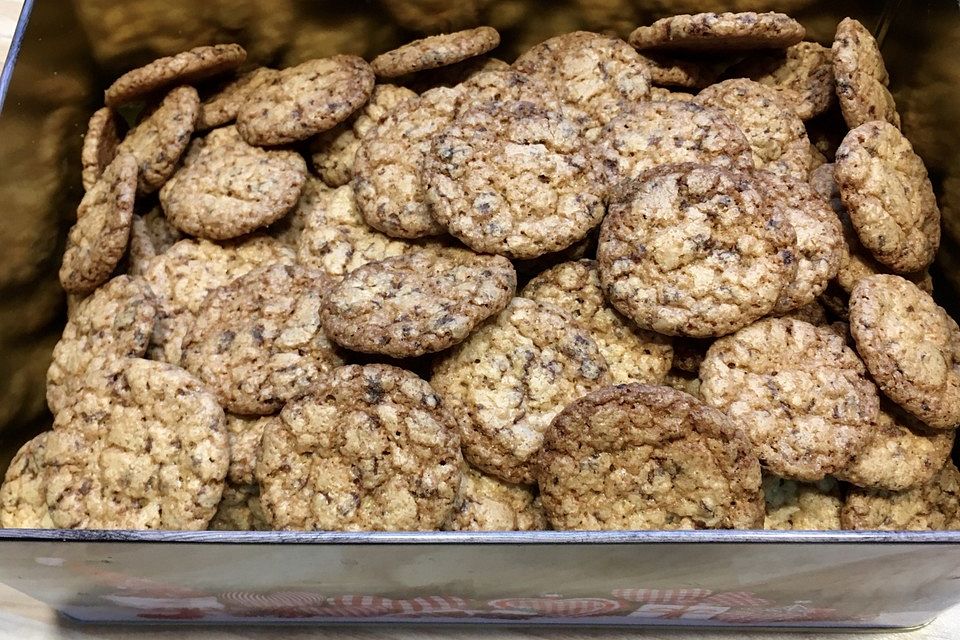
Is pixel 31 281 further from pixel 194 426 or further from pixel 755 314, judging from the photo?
pixel 755 314

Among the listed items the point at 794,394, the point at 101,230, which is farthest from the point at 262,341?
the point at 794,394

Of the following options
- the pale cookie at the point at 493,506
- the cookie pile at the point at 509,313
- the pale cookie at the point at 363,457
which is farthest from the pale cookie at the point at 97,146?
the pale cookie at the point at 493,506

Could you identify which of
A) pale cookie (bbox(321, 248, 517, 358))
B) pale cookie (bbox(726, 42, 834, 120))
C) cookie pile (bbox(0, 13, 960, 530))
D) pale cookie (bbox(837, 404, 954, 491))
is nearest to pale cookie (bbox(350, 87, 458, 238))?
cookie pile (bbox(0, 13, 960, 530))

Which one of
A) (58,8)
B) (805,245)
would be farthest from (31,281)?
(805,245)

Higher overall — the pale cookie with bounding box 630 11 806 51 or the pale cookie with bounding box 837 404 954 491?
the pale cookie with bounding box 630 11 806 51

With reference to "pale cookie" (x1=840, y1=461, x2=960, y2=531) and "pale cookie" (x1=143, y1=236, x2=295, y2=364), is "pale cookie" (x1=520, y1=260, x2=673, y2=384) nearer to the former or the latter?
"pale cookie" (x1=840, y1=461, x2=960, y2=531)

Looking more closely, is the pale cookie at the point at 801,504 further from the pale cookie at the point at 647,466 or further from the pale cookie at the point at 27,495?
the pale cookie at the point at 27,495

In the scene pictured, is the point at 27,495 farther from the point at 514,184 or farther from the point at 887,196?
the point at 887,196
